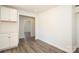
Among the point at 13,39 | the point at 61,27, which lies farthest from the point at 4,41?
the point at 61,27

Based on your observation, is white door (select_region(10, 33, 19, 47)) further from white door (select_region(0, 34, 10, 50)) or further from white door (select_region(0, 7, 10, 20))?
white door (select_region(0, 7, 10, 20))

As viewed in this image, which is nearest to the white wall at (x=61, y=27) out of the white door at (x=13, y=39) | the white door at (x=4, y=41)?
the white door at (x=13, y=39)

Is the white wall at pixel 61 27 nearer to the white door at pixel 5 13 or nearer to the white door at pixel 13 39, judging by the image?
the white door at pixel 13 39

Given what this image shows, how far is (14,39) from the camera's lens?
3.46 meters

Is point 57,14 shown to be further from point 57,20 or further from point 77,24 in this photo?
point 77,24

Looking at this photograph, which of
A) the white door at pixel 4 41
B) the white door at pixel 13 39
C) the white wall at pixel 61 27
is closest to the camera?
the white wall at pixel 61 27

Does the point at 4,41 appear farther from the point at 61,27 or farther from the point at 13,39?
the point at 61,27

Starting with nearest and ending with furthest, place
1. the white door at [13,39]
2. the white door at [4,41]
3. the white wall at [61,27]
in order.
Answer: the white wall at [61,27] < the white door at [4,41] < the white door at [13,39]

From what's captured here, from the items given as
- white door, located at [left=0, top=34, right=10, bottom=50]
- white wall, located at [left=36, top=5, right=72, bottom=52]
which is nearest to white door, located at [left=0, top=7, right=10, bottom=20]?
white door, located at [left=0, top=34, right=10, bottom=50]

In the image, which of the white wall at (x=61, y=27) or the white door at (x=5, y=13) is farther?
the white door at (x=5, y=13)
